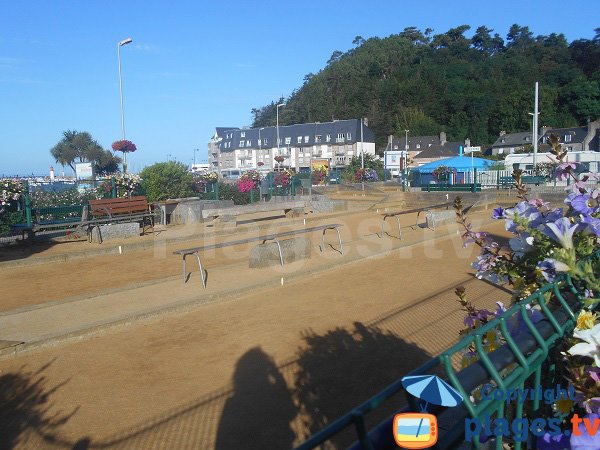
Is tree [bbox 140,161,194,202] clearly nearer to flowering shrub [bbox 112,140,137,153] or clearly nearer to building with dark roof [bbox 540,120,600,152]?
flowering shrub [bbox 112,140,137,153]

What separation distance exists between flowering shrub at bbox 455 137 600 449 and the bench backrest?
49.3 feet

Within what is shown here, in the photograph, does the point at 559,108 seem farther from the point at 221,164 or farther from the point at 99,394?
the point at 99,394

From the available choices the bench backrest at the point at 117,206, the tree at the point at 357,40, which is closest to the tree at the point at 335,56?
the tree at the point at 357,40

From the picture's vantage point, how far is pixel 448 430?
4.79ft

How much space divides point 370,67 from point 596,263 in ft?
476

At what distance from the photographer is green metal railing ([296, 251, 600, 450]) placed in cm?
130

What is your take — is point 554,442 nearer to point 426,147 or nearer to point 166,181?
point 166,181

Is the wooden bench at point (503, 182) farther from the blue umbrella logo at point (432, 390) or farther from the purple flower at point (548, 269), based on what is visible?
the blue umbrella logo at point (432, 390)

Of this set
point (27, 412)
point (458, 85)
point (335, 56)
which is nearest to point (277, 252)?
point (27, 412)

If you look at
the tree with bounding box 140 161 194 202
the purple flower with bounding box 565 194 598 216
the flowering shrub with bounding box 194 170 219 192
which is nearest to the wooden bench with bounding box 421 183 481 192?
the flowering shrub with bounding box 194 170 219 192

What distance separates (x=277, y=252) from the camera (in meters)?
11.5

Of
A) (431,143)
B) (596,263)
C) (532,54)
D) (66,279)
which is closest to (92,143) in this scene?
(431,143)

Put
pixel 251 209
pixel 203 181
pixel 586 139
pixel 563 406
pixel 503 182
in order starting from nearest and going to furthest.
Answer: pixel 563 406 < pixel 251 209 < pixel 203 181 < pixel 503 182 < pixel 586 139

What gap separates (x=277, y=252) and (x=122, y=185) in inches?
391
